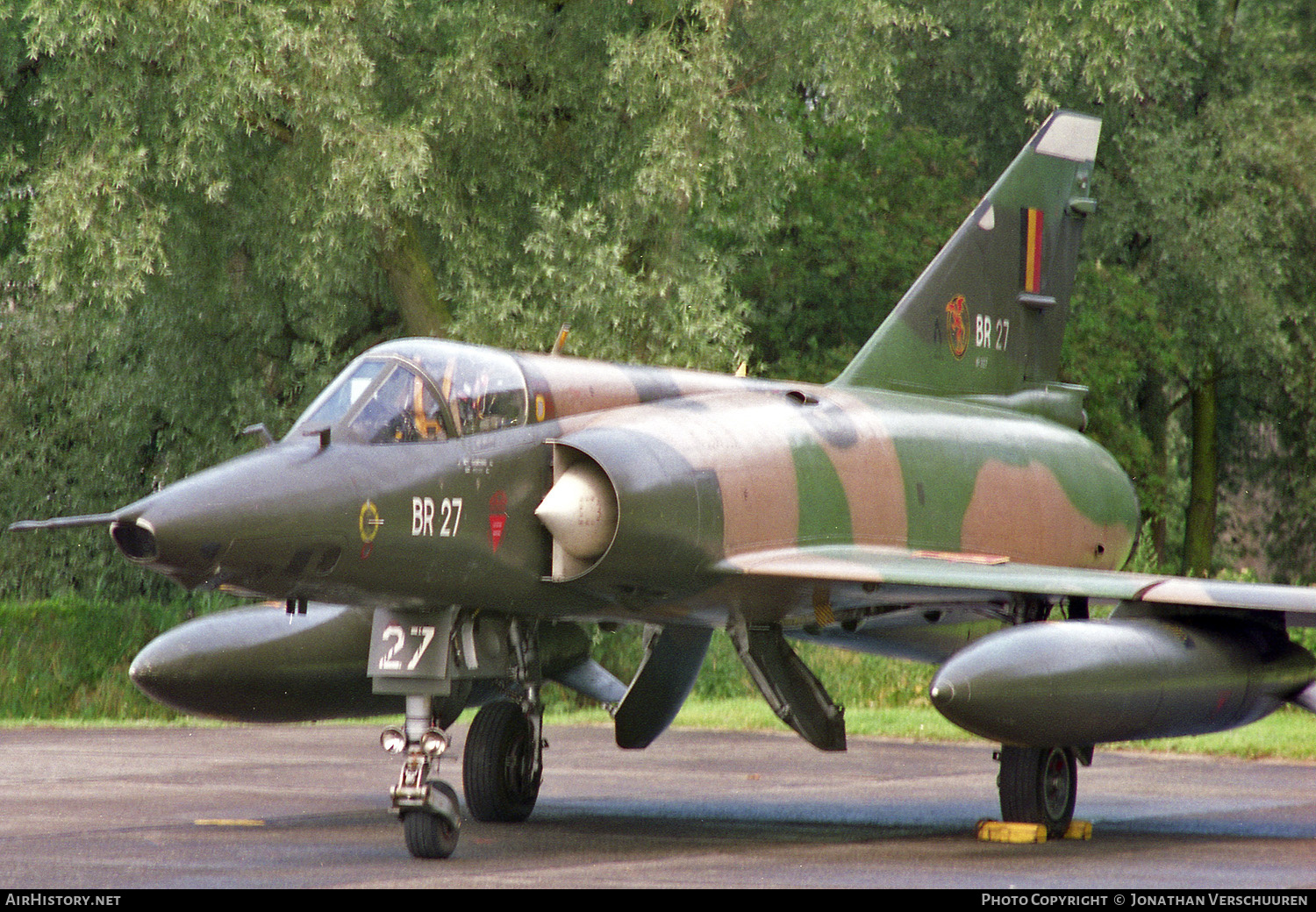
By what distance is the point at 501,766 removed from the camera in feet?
37.8

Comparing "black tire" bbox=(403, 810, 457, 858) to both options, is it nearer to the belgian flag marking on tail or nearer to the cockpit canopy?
the cockpit canopy

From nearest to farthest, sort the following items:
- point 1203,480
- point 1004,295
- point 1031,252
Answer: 1. point 1004,295
2. point 1031,252
3. point 1203,480

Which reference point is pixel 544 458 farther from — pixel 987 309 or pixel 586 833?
pixel 987 309

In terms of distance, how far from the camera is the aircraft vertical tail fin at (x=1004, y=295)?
43.5 feet

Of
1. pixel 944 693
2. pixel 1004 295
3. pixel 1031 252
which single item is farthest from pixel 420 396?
pixel 1031 252

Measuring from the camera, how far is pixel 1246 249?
28688 millimetres

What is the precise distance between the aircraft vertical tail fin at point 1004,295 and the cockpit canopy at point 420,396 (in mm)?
3850

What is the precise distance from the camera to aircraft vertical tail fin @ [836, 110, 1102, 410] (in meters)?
13.2

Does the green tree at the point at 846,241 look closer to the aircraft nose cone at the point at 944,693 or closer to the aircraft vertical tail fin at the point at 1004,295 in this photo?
the aircraft vertical tail fin at the point at 1004,295

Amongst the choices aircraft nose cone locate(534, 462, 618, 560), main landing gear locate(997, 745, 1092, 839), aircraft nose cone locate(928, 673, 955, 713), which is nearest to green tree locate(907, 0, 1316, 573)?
main landing gear locate(997, 745, 1092, 839)

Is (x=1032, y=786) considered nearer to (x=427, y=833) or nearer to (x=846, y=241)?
(x=427, y=833)

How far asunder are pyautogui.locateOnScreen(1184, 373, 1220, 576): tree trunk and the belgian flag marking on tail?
19109 millimetres

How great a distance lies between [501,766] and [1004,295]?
5.62m

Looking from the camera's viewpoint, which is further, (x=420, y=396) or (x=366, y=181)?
(x=366, y=181)
